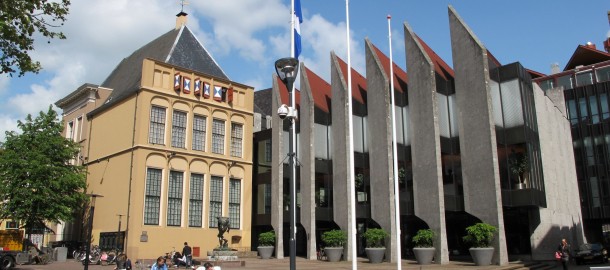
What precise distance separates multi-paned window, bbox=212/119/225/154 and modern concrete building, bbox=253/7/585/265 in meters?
3.91

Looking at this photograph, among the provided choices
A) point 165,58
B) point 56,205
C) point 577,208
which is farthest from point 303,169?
point 577,208

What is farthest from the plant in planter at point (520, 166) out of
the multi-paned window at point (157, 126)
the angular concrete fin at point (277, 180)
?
the multi-paned window at point (157, 126)

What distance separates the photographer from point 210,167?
37125 millimetres

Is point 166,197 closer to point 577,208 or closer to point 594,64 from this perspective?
point 577,208

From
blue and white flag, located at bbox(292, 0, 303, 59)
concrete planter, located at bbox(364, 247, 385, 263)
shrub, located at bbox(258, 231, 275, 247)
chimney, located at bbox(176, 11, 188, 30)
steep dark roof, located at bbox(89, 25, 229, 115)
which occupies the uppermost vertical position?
chimney, located at bbox(176, 11, 188, 30)

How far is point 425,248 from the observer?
28219 mm

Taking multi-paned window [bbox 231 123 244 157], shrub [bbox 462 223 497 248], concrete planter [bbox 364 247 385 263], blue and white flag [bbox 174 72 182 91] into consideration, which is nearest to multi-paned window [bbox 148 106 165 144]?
blue and white flag [bbox 174 72 182 91]

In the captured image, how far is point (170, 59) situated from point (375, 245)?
66.1 feet

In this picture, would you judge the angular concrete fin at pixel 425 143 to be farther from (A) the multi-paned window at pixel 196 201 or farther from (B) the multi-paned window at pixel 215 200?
(A) the multi-paned window at pixel 196 201

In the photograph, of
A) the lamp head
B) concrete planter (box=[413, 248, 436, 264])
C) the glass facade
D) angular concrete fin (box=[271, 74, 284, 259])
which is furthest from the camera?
the glass facade

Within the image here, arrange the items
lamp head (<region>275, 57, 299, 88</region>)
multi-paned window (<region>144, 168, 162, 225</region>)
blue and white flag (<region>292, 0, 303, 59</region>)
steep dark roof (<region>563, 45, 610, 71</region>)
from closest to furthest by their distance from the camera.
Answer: lamp head (<region>275, 57, 299, 88</region>) < blue and white flag (<region>292, 0, 303, 59</region>) < multi-paned window (<region>144, 168, 162, 225</region>) < steep dark roof (<region>563, 45, 610, 71</region>)

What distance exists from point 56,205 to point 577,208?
125ft

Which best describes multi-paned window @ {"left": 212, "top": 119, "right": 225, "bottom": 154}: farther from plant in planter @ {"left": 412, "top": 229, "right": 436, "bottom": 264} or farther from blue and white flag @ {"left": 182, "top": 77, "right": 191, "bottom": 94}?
plant in planter @ {"left": 412, "top": 229, "right": 436, "bottom": 264}

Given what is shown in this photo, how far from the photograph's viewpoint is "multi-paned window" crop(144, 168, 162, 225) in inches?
1307
